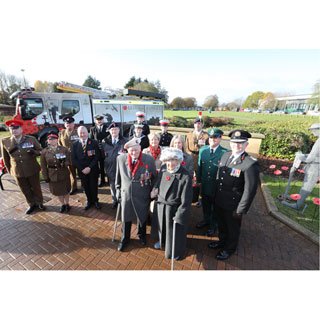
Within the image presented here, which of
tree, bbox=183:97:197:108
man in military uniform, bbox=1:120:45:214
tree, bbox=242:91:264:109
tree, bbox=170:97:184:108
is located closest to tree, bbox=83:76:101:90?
tree, bbox=170:97:184:108

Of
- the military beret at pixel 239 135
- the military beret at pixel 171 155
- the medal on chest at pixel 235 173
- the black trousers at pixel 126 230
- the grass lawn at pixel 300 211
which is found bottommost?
the grass lawn at pixel 300 211

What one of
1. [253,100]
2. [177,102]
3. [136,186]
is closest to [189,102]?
[177,102]

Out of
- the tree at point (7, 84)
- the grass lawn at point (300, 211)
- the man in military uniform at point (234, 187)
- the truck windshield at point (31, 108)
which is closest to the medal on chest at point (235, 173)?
the man in military uniform at point (234, 187)

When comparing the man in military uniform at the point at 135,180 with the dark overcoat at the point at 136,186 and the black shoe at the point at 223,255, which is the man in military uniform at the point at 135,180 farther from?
the black shoe at the point at 223,255

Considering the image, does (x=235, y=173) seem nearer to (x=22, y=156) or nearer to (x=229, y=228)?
(x=229, y=228)

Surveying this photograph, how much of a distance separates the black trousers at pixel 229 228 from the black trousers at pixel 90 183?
118 inches

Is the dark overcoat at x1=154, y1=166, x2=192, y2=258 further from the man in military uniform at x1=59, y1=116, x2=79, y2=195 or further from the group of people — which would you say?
the man in military uniform at x1=59, y1=116, x2=79, y2=195

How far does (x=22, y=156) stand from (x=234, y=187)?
450 cm

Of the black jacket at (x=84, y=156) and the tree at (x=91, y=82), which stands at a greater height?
the tree at (x=91, y=82)

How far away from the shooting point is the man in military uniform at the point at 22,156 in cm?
365

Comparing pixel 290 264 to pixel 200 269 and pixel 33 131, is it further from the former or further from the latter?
pixel 33 131

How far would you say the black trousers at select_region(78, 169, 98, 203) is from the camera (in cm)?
409

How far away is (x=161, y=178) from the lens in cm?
273

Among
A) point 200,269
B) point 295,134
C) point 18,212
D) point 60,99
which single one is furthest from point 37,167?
point 295,134
